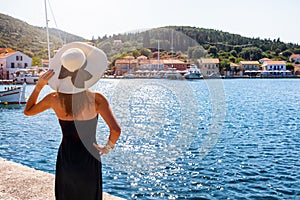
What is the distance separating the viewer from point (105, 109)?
6.67 ft

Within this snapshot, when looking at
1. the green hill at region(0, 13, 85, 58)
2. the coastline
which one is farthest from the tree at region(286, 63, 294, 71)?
the coastline

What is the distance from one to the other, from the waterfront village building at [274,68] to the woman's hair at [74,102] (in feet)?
315

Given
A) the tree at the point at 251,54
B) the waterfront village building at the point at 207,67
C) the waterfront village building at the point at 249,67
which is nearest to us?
the waterfront village building at the point at 207,67

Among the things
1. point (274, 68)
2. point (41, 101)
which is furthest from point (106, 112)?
point (274, 68)

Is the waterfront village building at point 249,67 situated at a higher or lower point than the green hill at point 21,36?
lower

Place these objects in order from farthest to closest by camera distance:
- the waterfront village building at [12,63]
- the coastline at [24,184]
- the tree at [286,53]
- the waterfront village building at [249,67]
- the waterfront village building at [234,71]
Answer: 1. the tree at [286,53]
2. the waterfront village building at [249,67]
3. the waterfront village building at [234,71]
4. the waterfront village building at [12,63]
5. the coastline at [24,184]

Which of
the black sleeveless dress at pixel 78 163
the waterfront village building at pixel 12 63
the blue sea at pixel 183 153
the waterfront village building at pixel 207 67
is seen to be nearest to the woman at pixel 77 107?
the black sleeveless dress at pixel 78 163

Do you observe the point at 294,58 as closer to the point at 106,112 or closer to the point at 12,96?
the point at 12,96

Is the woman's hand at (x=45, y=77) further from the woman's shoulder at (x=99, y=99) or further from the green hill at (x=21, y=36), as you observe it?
the green hill at (x=21, y=36)

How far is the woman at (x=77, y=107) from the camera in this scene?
1993 mm

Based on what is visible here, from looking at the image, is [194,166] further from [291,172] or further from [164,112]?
[164,112]

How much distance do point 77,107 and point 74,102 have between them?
0.12ft

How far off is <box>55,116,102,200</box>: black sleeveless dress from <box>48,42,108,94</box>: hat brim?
9.4 inches

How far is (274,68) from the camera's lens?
A: 92.9 m
